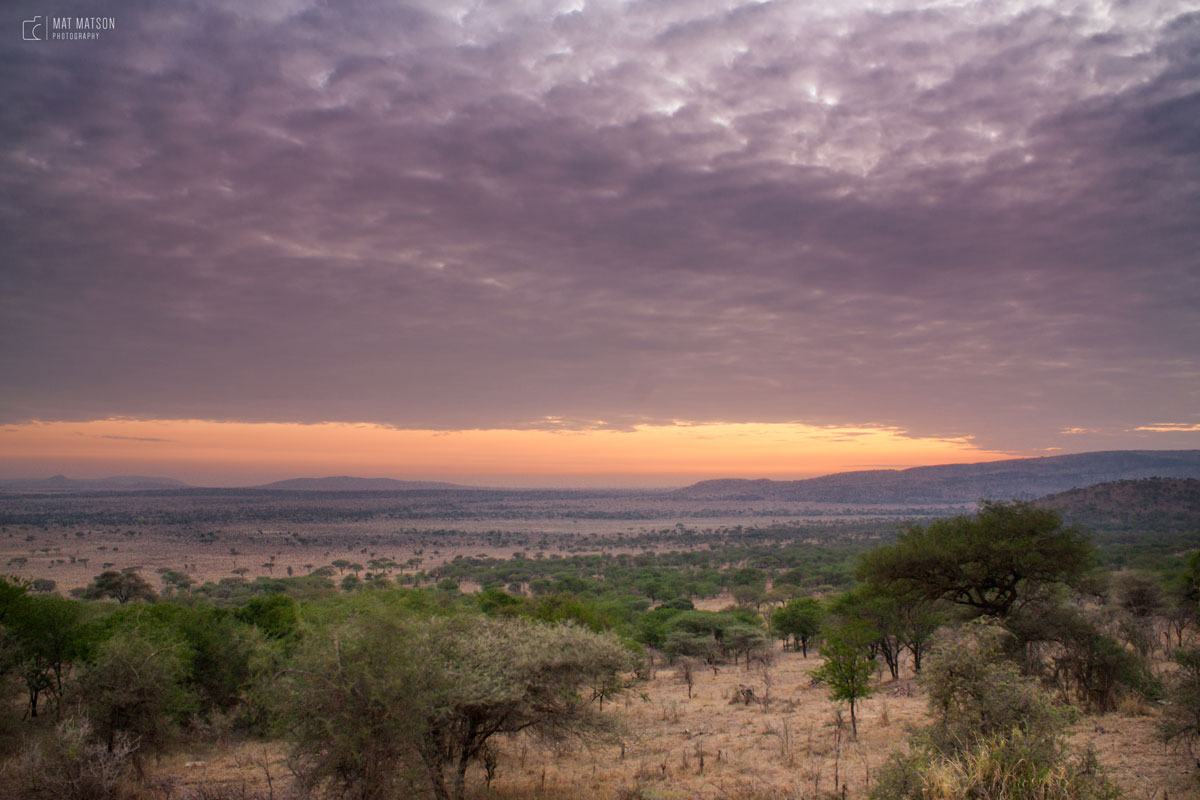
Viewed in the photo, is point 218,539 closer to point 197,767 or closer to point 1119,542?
point 197,767

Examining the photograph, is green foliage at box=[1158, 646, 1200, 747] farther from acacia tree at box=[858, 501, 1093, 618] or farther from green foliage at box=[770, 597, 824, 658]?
green foliage at box=[770, 597, 824, 658]

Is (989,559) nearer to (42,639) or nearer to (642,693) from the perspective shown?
(642,693)

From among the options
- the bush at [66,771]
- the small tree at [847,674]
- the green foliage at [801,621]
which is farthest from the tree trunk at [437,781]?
the green foliage at [801,621]

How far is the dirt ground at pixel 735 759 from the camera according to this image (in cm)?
1373

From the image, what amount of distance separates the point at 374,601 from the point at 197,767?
1067 centimetres

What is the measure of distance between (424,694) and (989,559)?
1937cm

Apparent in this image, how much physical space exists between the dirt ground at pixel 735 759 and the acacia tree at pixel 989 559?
14.0 ft

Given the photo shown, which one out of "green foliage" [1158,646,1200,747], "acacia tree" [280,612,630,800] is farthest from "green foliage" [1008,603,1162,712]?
"acacia tree" [280,612,630,800]

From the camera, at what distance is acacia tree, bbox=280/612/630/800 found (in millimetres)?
10789

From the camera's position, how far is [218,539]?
10844cm

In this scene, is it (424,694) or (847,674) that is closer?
(424,694)

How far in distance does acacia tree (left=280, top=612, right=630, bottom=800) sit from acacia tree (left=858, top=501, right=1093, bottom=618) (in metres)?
13.5

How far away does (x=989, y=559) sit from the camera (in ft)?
70.1

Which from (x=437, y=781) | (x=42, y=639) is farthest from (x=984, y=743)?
(x=42, y=639)
